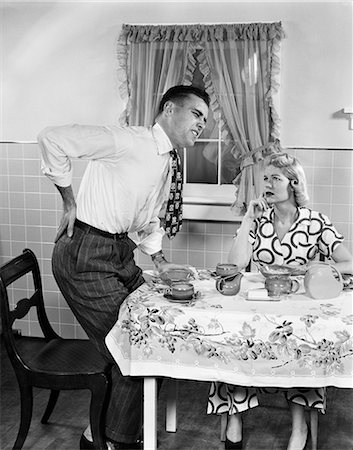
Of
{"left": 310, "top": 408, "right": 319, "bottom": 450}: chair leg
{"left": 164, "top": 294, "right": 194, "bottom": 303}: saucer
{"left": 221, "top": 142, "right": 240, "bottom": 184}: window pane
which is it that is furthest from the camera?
{"left": 221, "top": 142, "right": 240, "bottom": 184}: window pane

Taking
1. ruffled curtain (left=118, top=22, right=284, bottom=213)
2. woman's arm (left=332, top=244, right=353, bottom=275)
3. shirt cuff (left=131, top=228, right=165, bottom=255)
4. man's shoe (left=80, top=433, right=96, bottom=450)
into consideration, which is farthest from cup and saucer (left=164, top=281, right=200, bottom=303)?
ruffled curtain (left=118, top=22, right=284, bottom=213)

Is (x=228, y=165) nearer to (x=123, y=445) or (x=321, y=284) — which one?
(x=321, y=284)

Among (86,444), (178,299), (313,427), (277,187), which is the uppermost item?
(277,187)

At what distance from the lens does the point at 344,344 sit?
2.52 metres

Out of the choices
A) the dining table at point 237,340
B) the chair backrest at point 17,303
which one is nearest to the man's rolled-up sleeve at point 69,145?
the chair backrest at point 17,303

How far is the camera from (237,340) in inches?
101

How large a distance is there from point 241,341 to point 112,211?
2.68ft

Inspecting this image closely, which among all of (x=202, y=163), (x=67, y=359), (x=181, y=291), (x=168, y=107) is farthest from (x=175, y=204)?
(x=181, y=291)

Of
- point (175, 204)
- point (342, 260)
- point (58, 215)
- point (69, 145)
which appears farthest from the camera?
point (58, 215)

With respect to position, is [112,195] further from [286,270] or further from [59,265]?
[286,270]

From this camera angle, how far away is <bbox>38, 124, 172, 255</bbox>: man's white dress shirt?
291 cm

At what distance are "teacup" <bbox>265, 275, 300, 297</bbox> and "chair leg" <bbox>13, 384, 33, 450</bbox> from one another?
1050mm

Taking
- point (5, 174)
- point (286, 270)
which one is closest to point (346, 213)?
point (286, 270)

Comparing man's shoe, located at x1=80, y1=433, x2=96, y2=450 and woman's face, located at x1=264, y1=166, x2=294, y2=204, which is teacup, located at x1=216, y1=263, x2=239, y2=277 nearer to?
woman's face, located at x1=264, y1=166, x2=294, y2=204
